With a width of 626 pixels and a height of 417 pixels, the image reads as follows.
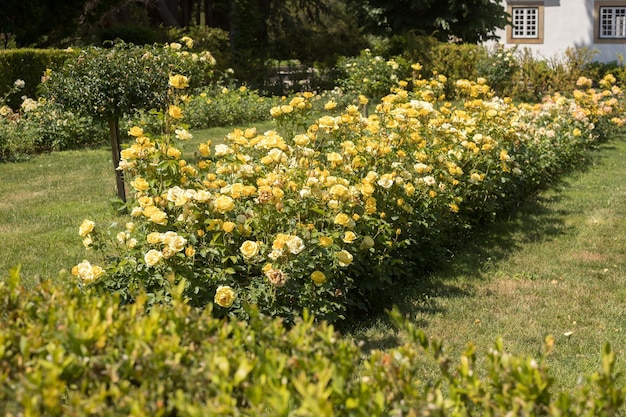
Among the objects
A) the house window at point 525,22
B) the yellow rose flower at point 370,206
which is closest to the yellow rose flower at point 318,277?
the yellow rose flower at point 370,206

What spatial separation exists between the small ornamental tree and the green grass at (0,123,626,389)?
102cm

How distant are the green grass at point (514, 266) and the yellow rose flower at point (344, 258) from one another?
0.49 meters

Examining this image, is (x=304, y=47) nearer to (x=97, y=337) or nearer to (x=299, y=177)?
(x=299, y=177)

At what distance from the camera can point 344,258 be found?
439 centimetres

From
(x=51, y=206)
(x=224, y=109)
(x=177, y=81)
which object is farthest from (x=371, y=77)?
(x=177, y=81)

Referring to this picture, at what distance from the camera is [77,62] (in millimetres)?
7789

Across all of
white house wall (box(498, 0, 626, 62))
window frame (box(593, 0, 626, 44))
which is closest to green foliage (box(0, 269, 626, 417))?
white house wall (box(498, 0, 626, 62))

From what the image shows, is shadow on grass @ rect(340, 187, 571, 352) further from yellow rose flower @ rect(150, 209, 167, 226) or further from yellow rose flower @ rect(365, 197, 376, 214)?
yellow rose flower @ rect(150, 209, 167, 226)

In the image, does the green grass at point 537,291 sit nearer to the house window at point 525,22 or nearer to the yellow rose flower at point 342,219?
the yellow rose flower at point 342,219

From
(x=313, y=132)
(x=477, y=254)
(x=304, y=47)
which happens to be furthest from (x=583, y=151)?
(x=304, y=47)

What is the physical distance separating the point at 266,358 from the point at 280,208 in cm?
227

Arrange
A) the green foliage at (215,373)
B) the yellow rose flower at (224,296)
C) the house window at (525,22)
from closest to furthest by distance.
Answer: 1. the green foliage at (215,373)
2. the yellow rose flower at (224,296)
3. the house window at (525,22)

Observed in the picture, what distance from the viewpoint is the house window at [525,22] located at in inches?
1027

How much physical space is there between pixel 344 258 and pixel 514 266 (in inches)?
83.5
